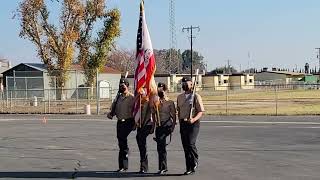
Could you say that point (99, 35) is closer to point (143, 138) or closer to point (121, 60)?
point (143, 138)

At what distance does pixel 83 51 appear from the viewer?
63.5m

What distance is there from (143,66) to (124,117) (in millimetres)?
1088

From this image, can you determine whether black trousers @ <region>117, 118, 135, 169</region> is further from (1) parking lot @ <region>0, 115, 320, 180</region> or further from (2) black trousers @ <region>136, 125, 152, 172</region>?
(1) parking lot @ <region>0, 115, 320, 180</region>

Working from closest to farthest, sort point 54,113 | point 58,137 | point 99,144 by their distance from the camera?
point 99,144
point 58,137
point 54,113

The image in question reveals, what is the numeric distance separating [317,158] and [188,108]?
4112 millimetres

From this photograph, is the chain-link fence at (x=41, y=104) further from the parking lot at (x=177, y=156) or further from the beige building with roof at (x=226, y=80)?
the beige building with roof at (x=226, y=80)

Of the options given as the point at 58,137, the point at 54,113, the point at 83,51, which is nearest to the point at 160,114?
the point at 58,137

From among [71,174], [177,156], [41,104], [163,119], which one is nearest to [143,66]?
[163,119]

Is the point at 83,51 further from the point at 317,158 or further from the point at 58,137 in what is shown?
the point at 317,158

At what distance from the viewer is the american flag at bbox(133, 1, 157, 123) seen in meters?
10.7

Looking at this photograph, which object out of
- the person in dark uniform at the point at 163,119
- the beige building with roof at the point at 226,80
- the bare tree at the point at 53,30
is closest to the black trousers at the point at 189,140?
the person in dark uniform at the point at 163,119

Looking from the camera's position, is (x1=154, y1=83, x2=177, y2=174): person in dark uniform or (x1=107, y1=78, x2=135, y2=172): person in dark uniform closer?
(x1=154, y1=83, x2=177, y2=174): person in dark uniform

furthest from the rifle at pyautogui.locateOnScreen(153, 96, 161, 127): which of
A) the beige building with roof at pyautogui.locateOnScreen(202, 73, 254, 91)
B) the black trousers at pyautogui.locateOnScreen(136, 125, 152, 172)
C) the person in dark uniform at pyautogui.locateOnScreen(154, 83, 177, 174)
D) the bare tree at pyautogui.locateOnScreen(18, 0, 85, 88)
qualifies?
the beige building with roof at pyautogui.locateOnScreen(202, 73, 254, 91)

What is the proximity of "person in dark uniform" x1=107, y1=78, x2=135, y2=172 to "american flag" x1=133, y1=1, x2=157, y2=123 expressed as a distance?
20cm
